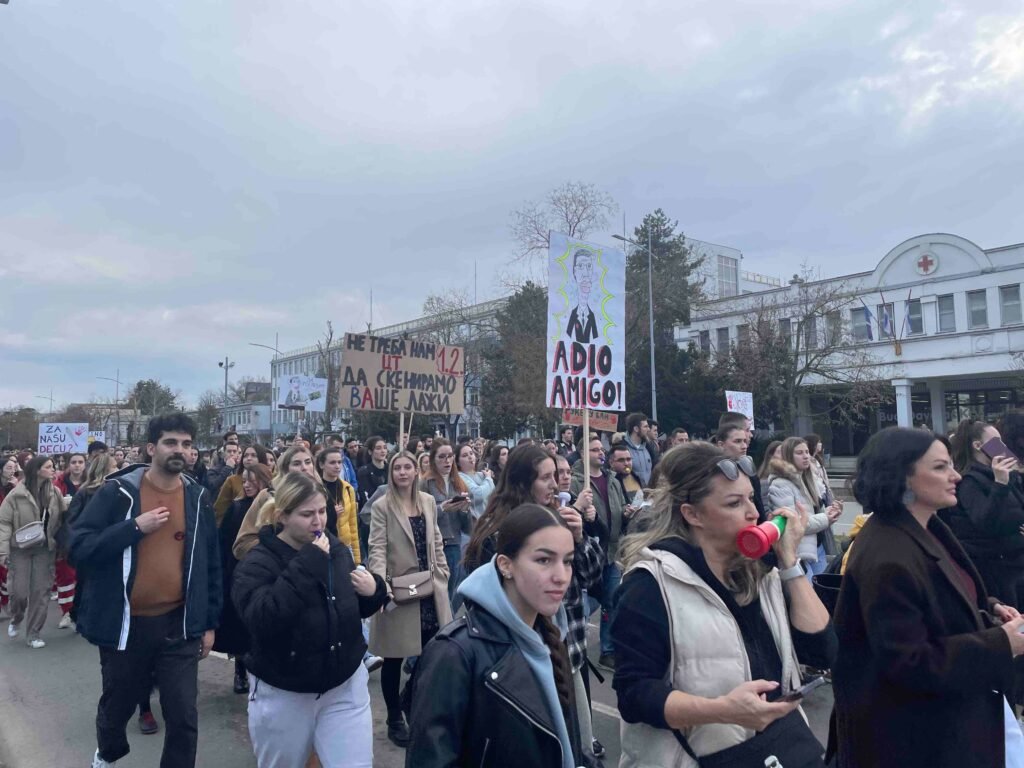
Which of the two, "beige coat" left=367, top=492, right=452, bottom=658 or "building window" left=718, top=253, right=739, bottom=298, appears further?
"building window" left=718, top=253, right=739, bottom=298

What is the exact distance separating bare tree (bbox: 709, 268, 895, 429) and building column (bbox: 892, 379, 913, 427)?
1.28 meters

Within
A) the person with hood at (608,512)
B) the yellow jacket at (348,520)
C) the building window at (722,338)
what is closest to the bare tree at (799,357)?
the building window at (722,338)

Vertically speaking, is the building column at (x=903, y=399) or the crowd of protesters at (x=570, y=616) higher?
the building column at (x=903, y=399)

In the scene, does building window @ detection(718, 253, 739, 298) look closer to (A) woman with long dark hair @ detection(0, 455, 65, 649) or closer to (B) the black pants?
(A) woman with long dark hair @ detection(0, 455, 65, 649)

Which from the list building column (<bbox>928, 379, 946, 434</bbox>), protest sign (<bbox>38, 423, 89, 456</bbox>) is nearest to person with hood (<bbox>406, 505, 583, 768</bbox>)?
protest sign (<bbox>38, 423, 89, 456</bbox>)

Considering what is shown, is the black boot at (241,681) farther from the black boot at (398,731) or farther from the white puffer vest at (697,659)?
the white puffer vest at (697,659)

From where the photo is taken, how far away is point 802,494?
7.14m

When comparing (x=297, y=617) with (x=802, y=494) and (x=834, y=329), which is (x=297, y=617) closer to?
(x=802, y=494)

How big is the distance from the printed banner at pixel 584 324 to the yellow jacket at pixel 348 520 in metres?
1.95

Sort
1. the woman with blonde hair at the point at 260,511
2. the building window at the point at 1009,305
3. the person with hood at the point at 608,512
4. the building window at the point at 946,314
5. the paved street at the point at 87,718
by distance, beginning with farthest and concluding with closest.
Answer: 1. the building window at the point at 946,314
2. the building window at the point at 1009,305
3. the person with hood at the point at 608,512
4. the paved street at the point at 87,718
5. the woman with blonde hair at the point at 260,511

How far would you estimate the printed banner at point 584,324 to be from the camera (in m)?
6.45

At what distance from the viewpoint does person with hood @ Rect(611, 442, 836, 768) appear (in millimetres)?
2340

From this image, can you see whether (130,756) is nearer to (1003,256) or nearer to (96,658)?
(96,658)

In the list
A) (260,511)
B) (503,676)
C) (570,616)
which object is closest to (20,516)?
(260,511)
